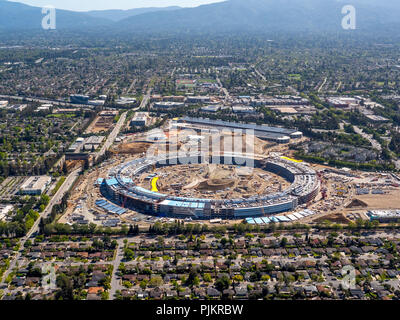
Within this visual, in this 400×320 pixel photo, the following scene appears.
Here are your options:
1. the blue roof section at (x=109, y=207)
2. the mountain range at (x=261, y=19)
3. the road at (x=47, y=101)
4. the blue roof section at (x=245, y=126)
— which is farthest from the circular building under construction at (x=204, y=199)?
the mountain range at (x=261, y=19)

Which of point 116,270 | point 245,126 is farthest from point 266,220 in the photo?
point 245,126

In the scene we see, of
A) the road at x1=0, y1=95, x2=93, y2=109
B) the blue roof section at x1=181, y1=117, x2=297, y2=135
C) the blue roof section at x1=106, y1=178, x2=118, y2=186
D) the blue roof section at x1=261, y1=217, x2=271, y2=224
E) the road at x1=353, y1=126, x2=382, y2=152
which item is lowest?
the blue roof section at x1=261, y1=217, x2=271, y2=224

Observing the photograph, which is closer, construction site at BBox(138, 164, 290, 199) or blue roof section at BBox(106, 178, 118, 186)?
blue roof section at BBox(106, 178, 118, 186)

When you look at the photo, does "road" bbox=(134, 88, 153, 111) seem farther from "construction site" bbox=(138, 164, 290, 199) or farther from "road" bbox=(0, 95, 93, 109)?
"construction site" bbox=(138, 164, 290, 199)

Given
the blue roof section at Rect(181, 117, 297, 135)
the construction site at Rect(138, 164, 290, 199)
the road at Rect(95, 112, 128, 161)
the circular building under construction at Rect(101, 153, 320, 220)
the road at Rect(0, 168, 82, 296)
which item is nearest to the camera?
the road at Rect(0, 168, 82, 296)

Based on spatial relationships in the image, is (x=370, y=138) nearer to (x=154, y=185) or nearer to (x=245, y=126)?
(x=245, y=126)

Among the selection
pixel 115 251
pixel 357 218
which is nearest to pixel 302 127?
pixel 357 218

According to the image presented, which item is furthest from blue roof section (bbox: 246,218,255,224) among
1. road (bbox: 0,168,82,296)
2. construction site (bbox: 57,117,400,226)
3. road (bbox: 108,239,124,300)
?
road (bbox: 0,168,82,296)
